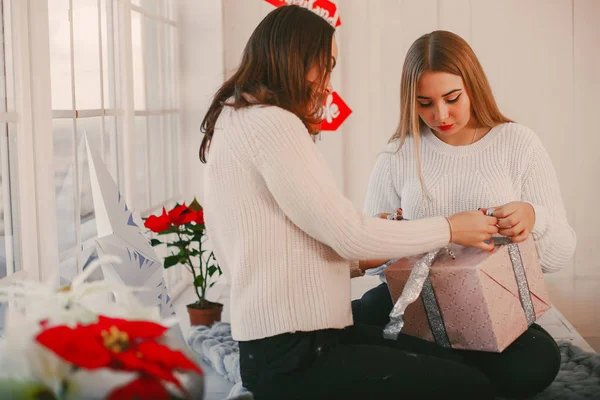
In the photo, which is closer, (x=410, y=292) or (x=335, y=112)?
(x=410, y=292)

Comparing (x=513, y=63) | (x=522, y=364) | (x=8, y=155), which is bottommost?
(x=522, y=364)

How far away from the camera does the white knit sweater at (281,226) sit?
1.54 metres

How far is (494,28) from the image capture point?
4047 millimetres

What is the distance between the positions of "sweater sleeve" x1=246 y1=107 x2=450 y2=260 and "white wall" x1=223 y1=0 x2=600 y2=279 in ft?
8.43

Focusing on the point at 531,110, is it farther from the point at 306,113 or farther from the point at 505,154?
the point at 306,113

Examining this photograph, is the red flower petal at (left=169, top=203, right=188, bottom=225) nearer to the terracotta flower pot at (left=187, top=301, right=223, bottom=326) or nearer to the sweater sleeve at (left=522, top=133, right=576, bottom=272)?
the terracotta flower pot at (left=187, top=301, right=223, bottom=326)

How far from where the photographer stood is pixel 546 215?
6.84 ft

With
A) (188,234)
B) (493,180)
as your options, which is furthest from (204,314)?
(493,180)

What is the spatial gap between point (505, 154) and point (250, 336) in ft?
3.31

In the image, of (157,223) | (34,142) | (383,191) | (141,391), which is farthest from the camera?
(157,223)

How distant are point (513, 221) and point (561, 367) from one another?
805mm

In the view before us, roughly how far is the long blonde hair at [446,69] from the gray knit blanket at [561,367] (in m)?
0.69

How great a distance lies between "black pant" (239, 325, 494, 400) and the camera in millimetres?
1555

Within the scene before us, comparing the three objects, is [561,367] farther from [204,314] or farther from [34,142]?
[34,142]
